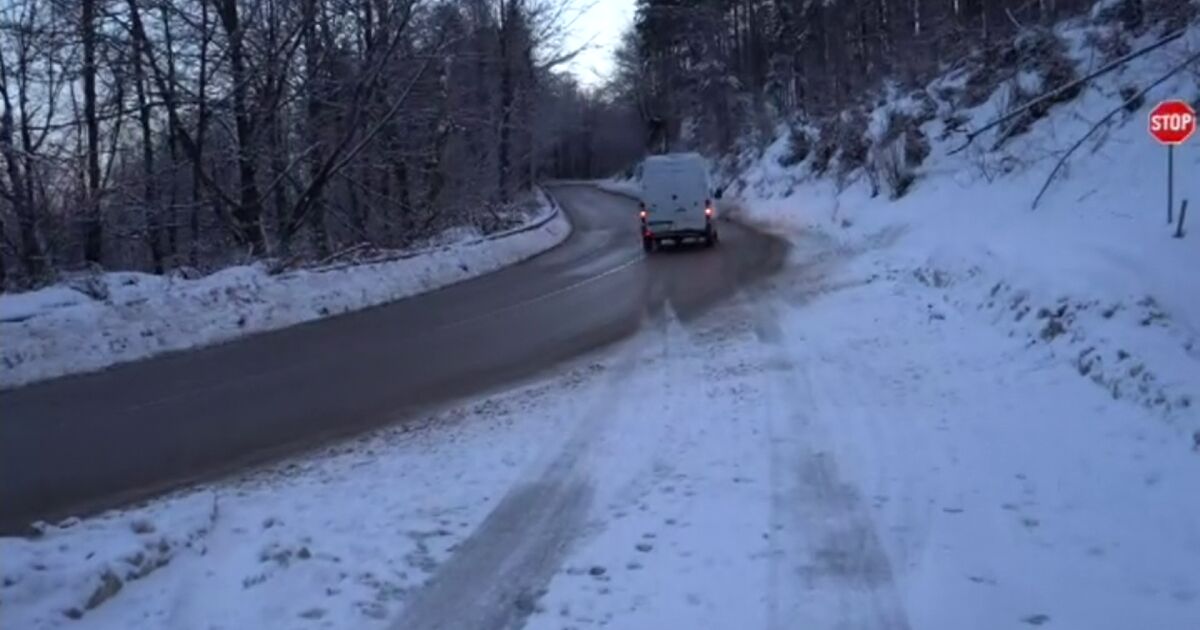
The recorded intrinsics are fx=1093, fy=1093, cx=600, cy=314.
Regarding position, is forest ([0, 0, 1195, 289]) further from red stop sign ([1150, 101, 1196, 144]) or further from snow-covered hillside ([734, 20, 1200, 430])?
red stop sign ([1150, 101, 1196, 144])

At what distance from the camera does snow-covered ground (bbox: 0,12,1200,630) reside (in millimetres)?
5605

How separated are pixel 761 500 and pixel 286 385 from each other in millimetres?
6678

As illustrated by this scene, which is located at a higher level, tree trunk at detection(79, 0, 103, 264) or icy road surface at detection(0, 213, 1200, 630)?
tree trunk at detection(79, 0, 103, 264)

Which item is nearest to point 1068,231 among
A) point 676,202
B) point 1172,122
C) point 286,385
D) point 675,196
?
point 1172,122

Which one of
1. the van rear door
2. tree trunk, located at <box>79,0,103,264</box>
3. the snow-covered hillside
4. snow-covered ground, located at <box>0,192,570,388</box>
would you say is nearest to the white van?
the van rear door

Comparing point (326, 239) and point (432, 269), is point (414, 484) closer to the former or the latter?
point (432, 269)

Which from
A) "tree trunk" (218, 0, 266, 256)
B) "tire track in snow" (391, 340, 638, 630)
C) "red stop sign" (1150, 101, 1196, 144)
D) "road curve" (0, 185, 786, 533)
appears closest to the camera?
"tire track in snow" (391, 340, 638, 630)

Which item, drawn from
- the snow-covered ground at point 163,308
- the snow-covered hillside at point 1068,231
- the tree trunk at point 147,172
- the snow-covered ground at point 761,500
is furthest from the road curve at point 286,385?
the tree trunk at point 147,172

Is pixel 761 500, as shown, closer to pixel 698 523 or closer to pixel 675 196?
pixel 698 523

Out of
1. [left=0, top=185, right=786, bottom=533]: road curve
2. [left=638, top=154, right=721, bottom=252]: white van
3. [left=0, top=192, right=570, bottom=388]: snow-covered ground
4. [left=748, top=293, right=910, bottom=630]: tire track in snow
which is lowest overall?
[left=748, top=293, right=910, bottom=630]: tire track in snow

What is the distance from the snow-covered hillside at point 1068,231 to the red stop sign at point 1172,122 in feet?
3.85

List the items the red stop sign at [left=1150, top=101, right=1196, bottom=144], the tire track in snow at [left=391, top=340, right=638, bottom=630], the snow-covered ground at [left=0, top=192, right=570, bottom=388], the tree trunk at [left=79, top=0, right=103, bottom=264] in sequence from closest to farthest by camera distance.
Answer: the tire track in snow at [left=391, top=340, right=638, bottom=630] < the snow-covered ground at [left=0, top=192, right=570, bottom=388] < the red stop sign at [left=1150, top=101, right=1196, bottom=144] < the tree trunk at [left=79, top=0, right=103, bottom=264]

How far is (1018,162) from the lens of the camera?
23.2 m

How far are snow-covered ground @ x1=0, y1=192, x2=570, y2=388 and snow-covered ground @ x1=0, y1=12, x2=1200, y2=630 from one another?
234 inches
